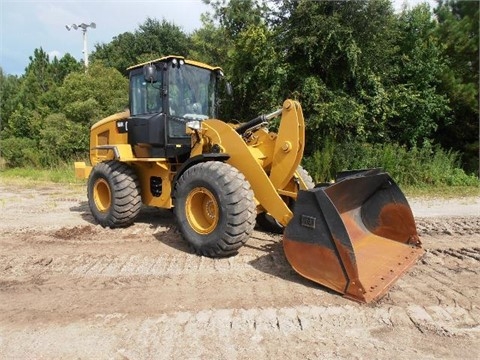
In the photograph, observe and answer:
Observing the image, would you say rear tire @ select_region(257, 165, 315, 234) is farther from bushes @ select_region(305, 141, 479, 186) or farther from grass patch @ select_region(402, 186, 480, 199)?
bushes @ select_region(305, 141, 479, 186)

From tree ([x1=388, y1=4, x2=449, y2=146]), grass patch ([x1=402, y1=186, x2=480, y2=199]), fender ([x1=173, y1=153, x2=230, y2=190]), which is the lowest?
grass patch ([x1=402, y1=186, x2=480, y2=199])

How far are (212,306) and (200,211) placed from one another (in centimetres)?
164

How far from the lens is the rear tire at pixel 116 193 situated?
5.80 metres

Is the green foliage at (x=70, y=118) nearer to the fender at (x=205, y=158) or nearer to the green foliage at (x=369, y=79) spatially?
the green foliage at (x=369, y=79)

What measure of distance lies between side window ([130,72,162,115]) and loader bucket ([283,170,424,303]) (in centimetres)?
276

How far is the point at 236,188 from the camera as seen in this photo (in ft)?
14.2

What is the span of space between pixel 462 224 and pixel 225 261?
4008 mm

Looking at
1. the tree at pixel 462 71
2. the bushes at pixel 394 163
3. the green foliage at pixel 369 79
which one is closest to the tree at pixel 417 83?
the green foliage at pixel 369 79

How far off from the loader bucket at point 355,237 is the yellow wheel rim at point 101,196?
3.45m

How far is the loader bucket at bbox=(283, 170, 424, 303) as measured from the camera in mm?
3539

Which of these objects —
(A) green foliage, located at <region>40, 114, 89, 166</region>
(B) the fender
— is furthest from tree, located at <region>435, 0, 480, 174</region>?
(A) green foliage, located at <region>40, 114, 89, 166</region>

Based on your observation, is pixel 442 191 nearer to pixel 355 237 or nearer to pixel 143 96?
pixel 355 237

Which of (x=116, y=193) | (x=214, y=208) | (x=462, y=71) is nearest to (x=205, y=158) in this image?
(x=214, y=208)

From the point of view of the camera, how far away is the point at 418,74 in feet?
40.7
